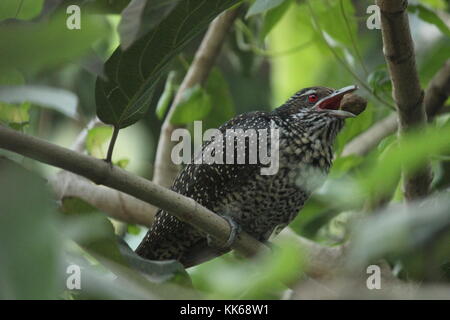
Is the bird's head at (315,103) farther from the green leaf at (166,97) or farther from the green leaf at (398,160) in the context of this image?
the green leaf at (398,160)

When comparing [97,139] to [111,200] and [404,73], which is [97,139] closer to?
[111,200]

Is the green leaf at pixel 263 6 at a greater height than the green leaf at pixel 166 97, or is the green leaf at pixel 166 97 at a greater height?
the green leaf at pixel 166 97

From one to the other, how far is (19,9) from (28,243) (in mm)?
1017

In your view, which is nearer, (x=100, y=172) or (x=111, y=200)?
(x=100, y=172)

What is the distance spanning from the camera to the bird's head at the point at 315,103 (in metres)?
2.91

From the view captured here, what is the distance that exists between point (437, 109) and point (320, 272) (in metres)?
0.82

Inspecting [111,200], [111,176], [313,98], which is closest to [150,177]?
[111,200]

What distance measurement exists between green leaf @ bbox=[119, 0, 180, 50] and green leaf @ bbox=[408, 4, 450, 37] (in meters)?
1.71

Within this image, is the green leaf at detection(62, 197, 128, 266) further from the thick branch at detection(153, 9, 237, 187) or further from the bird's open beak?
the thick branch at detection(153, 9, 237, 187)

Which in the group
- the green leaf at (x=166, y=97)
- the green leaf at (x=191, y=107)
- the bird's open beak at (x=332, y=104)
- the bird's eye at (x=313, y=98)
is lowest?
the bird's open beak at (x=332, y=104)

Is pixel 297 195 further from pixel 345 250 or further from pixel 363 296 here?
pixel 363 296

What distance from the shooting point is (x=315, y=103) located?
117 inches
